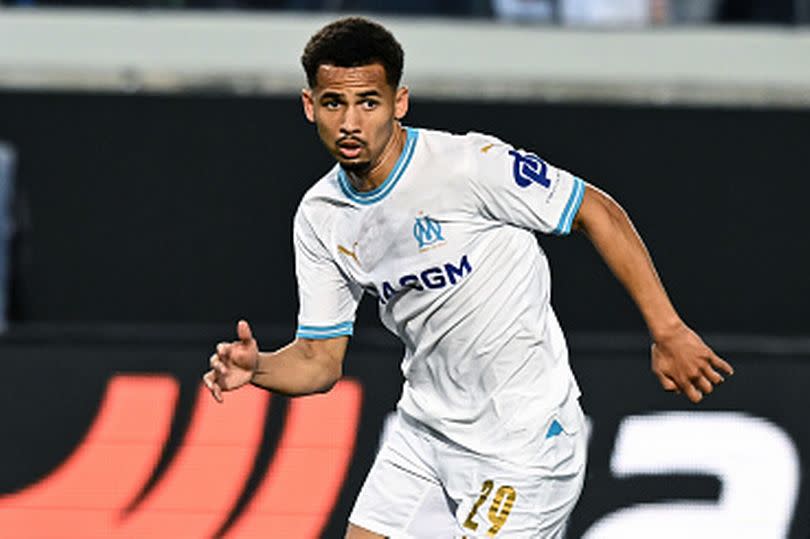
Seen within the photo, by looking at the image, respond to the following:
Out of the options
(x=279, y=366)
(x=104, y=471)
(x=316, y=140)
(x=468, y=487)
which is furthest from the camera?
(x=316, y=140)

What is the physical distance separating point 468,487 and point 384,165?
902mm

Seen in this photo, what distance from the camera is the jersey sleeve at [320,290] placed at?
438cm

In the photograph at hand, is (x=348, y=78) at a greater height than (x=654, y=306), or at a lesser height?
greater

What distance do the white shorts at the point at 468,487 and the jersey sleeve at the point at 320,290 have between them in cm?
34

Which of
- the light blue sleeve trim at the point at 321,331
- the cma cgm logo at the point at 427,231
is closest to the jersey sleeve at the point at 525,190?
the cma cgm logo at the point at 427,231

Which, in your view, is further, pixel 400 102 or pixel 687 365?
pixel 400 102

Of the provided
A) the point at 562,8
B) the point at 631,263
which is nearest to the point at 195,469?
the point at 631,263

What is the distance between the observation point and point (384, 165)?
13.5 feet

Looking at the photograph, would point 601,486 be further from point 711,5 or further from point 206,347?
point 711,5

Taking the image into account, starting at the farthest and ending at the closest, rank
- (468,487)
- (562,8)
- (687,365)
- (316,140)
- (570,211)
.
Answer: (562,8) < (316,140) < (468,487) < (570,211) < (687,365)

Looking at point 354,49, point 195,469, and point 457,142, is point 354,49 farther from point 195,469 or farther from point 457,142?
point 195,469

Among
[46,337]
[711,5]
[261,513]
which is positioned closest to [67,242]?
[46,337]

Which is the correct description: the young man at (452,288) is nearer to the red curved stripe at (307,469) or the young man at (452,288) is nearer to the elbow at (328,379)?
the elbow at (328,379)

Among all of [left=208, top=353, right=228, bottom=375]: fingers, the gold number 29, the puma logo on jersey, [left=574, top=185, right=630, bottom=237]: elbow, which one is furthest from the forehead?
the gold number 29
